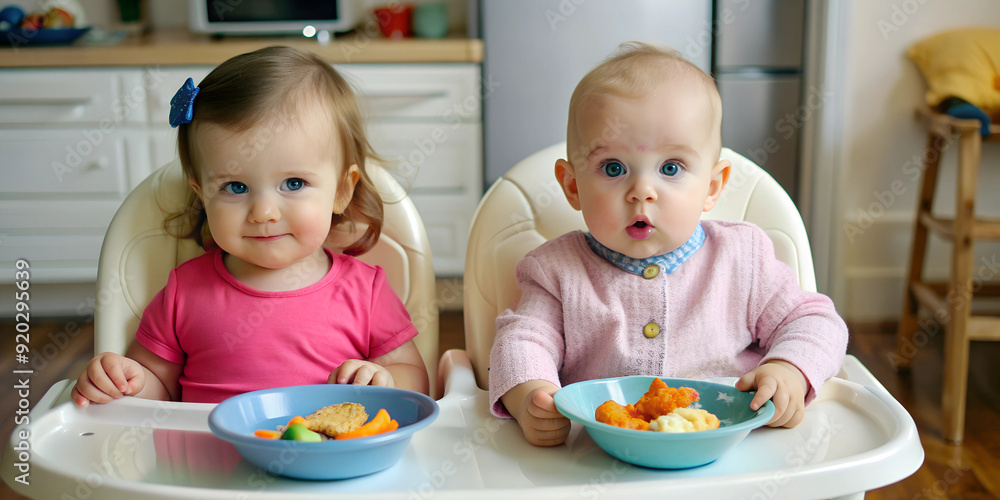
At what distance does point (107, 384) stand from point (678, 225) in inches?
25.9

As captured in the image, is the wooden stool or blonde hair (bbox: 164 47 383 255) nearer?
blonde hair (bbox: 164 47 383 255)

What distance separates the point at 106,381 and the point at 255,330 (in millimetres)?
192

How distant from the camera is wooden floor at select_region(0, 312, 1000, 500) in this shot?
5.81 feet

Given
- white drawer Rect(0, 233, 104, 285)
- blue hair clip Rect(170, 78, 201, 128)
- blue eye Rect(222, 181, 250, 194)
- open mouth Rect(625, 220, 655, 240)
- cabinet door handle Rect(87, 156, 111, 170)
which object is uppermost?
blue hair clip Rect(170, 78, 201, 128)

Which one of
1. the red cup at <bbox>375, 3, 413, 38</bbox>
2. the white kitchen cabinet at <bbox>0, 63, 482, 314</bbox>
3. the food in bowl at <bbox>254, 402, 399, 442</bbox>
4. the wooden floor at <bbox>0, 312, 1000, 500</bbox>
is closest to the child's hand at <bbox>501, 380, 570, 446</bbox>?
the food in bowl at <bbox>254, 402, 399, 442</bbox>

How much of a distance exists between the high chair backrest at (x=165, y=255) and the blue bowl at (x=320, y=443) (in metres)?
0.29

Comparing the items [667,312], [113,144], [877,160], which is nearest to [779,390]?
[667,312]

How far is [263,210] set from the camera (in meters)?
0.95

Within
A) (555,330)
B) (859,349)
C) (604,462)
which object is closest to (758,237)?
(555,330)

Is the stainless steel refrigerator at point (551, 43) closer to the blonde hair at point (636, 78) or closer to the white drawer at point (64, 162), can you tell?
the white drawer at point (64, 162)

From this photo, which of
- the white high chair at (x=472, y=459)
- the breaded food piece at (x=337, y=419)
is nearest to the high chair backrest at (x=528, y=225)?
the white high chair at (x=472, y=459)

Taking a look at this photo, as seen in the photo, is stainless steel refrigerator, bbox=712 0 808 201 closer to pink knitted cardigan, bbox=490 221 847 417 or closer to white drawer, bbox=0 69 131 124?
pink knitted cardigan, bbox=490 221 847 417

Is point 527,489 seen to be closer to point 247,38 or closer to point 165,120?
point 165,120

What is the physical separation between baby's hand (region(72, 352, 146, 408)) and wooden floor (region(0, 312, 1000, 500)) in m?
0.88
